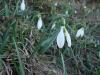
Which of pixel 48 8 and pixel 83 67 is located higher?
pixel 48 8

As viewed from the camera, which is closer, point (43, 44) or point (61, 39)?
point (61, 39)

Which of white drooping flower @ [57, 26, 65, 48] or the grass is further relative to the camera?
the grass

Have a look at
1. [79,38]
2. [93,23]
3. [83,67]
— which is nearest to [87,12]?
[93,23]

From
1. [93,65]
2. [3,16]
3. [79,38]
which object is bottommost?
[93,65]

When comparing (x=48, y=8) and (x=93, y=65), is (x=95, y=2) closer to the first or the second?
(x=48, y=8)

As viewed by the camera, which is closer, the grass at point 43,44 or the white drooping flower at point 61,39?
the white drooping flower at point 61,39

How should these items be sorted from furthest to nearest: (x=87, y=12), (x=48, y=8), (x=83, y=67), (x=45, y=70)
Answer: (x=87, y=12) < (x=48, y=8) < (x=83, y=67) < (x=45, y=70)

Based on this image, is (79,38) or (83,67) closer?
(83,67)

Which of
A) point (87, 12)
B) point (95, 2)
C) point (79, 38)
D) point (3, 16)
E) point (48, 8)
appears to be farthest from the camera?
point (95, 2)
